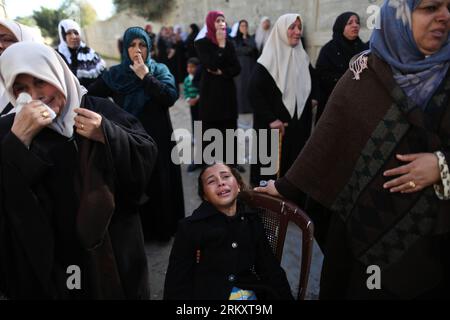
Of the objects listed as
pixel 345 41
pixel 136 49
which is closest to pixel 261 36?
pixel 345 41

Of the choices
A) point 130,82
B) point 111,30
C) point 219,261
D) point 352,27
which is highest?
point 111,30

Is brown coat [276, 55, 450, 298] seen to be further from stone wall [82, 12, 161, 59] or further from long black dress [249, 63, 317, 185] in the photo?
stone wall [82, 12, 161, 59]

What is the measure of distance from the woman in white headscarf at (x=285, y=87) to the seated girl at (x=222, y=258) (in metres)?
1.53

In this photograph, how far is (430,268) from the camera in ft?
4.29

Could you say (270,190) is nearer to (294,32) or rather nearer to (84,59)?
(294,32)

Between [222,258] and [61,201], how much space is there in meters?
0.79

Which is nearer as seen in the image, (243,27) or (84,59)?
(84,59)

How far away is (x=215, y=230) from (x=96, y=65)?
2.59 metres

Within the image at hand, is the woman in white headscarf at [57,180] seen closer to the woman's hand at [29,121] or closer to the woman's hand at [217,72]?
the woman's hand at [29,121]

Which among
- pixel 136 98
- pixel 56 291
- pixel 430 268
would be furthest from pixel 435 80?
pixel 136 98

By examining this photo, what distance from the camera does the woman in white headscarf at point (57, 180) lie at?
4.21 feet

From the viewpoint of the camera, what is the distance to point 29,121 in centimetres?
126
